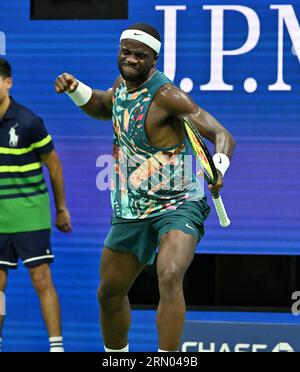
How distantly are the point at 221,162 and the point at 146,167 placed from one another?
0.53 meters

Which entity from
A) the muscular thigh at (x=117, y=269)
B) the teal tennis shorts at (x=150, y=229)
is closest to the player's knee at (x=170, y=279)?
the teal tennis shorts at (x=150, y=229)

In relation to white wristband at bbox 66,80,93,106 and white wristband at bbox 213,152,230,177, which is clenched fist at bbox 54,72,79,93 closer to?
white wristband at bbox 66,80,93,106

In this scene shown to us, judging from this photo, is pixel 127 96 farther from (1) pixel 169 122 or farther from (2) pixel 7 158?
(2) pixel 7 158

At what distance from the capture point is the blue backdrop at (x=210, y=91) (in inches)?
290

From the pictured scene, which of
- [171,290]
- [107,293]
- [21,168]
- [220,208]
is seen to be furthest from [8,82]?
[171,290]

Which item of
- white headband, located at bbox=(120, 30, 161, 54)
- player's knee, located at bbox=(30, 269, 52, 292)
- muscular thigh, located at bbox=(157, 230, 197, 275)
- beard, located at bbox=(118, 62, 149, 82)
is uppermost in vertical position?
white headband, located at bbox=(120, 30, 161, 54)

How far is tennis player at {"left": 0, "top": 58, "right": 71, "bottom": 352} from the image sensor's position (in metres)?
7.13

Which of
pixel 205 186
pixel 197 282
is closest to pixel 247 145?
pixel 205 186

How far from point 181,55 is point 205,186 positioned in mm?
845

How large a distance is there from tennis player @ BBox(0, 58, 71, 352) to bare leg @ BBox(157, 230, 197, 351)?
110 cm

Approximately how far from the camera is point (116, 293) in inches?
268

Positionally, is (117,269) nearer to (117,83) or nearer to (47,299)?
(47,299)

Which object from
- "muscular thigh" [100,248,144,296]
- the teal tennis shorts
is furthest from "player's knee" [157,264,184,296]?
"muscular thigh" [100,248,144,296]

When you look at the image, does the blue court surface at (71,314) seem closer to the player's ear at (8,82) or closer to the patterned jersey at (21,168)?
the patterned jersey at (21,168)
